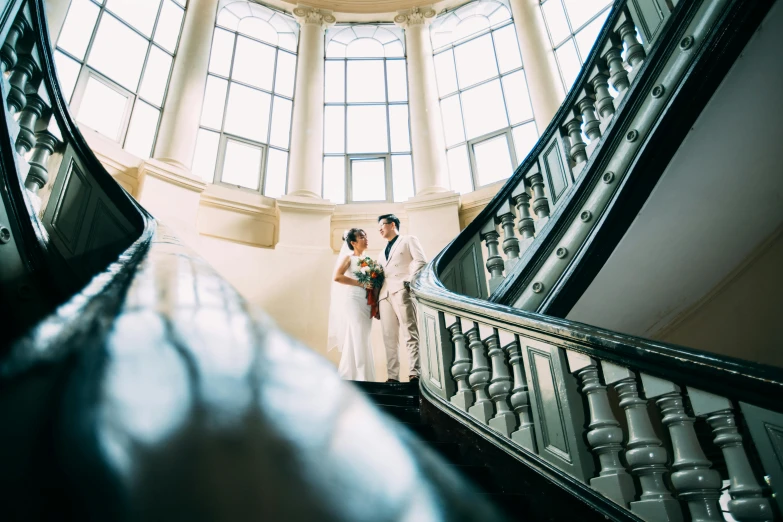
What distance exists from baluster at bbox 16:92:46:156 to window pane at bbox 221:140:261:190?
5.40 meters

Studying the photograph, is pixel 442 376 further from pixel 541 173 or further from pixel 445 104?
pixel 445 104

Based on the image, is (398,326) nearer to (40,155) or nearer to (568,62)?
(40,155)

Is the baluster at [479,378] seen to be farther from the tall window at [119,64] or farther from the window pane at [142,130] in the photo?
the tall window at [119,64]

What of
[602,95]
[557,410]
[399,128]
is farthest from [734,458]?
[399,128]

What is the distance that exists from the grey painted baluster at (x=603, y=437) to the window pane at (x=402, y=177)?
22.6 feet

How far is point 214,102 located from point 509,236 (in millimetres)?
6954

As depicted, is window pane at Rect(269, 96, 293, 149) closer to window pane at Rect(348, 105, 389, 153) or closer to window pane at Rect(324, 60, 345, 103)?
window pane at Rect(324, 60, 345, 103)

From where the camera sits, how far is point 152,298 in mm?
638

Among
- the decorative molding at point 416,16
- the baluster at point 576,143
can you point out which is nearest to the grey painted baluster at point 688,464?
the baluster at point 576,143

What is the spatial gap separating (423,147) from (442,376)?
6259 millimetres

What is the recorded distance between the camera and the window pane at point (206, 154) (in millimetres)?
8383

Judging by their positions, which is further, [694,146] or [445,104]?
[445,104]

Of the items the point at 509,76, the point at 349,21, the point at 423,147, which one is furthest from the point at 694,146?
the point at 349,21

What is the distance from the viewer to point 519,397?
2.52 metres
